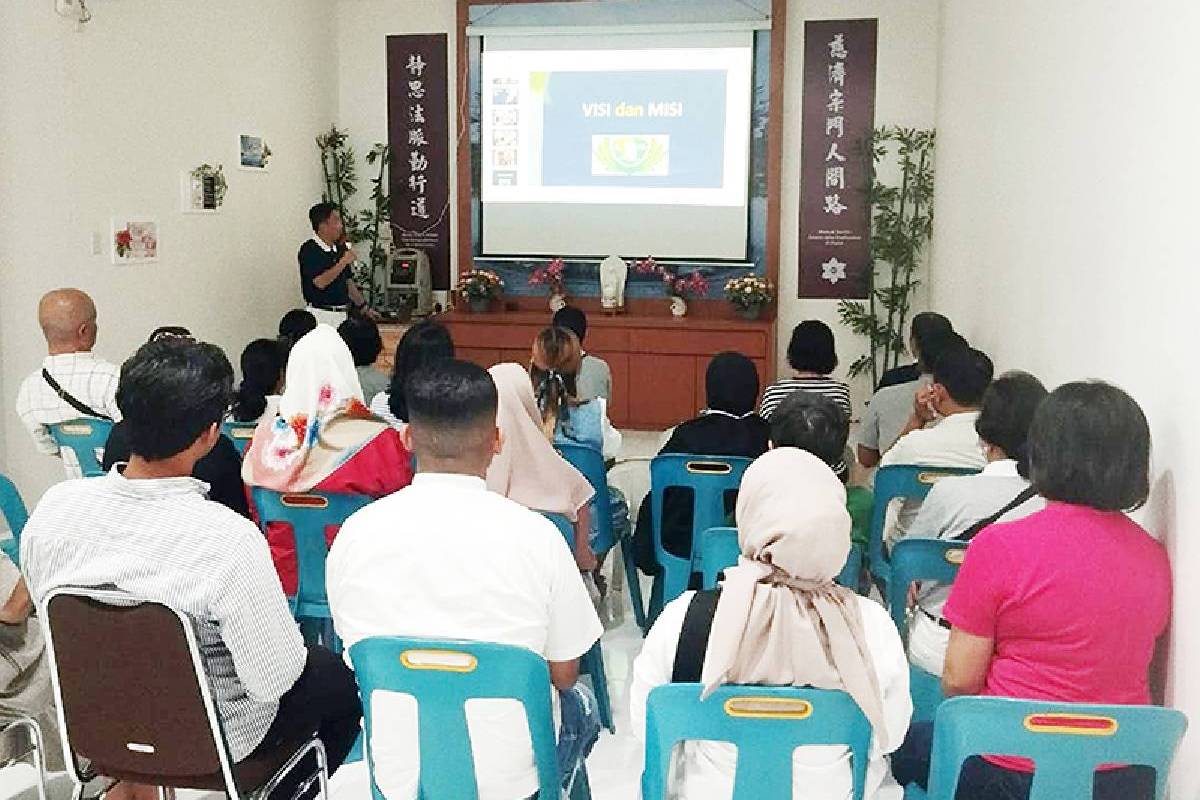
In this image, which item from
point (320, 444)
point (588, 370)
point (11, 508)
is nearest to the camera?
point (11, 508)

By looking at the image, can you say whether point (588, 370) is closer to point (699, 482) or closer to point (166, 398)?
point (699, 482)

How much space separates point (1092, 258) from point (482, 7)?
5859 millimetres

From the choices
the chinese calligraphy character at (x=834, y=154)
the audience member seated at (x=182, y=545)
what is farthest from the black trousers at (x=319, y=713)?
the chinese calligraphy character at (x=834, y=154)

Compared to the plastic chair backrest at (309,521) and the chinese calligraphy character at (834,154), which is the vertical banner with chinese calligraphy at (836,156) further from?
the plastic chair backrest at (309,521)

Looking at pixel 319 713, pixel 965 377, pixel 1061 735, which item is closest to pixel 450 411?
pixel 319 713

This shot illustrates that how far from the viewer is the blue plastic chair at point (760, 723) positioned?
70.7 inches

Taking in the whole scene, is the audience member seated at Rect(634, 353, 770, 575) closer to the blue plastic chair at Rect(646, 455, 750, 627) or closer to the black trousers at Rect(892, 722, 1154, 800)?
the blue plastic chair at Rect(646, 455, 750, 627)

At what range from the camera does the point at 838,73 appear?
300 inches

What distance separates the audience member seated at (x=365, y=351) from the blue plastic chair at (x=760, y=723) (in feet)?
9.93

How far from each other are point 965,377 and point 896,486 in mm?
469

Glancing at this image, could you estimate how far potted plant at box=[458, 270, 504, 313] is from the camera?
316 inches

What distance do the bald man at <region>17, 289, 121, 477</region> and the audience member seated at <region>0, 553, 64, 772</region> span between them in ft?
4.63

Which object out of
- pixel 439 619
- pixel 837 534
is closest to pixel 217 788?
pixel 439 619

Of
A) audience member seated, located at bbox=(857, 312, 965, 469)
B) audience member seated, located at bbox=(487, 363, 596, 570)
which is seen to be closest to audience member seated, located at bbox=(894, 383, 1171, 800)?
audience member seated, located at bbox=(487, 363, 596, 570)
